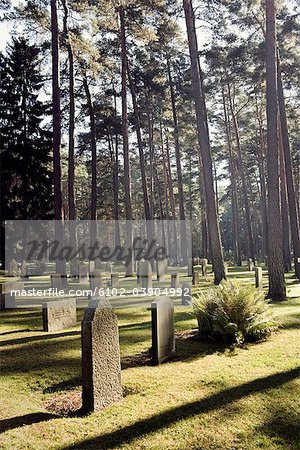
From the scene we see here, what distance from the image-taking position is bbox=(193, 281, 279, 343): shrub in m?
7.41

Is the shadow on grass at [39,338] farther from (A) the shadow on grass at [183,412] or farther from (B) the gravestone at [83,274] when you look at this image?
(B) the gravestone at [83,274]

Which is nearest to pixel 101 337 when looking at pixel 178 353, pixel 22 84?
pixel 178 353

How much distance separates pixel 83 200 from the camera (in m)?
47.4

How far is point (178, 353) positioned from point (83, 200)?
41705mm

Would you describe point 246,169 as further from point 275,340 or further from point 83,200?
point 275,340

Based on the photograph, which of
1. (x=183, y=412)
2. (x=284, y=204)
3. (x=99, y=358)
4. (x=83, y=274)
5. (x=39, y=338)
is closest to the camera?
(x=183, y=412)

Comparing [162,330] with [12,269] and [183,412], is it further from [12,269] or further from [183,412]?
[12,269]

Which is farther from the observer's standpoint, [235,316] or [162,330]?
[235,316]

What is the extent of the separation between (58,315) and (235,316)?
4.20 meters

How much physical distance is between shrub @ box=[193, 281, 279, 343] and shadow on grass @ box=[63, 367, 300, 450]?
157cm

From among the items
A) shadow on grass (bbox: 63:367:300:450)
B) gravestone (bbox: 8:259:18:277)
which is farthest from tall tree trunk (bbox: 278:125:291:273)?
shadow on grass (bbox: 63:367:300:450)

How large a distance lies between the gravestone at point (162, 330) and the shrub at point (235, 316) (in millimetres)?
1131

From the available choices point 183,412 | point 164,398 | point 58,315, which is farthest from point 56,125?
point 183,412

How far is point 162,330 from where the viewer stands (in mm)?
6566
